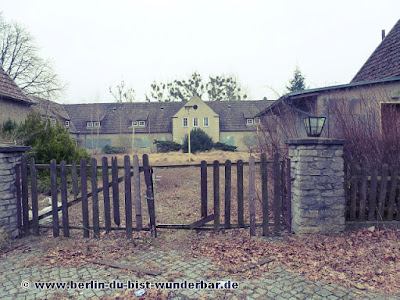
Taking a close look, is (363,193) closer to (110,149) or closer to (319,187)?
(319,187)

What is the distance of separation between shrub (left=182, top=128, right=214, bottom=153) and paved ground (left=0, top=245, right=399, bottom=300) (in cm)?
2380

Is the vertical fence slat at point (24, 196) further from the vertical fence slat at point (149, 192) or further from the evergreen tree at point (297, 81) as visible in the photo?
the evergreen tree at point (297, 81)

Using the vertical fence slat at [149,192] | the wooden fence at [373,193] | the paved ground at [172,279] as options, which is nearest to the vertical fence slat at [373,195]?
the wooden fence at [373,193]

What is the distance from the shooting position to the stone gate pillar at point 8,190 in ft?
15.8

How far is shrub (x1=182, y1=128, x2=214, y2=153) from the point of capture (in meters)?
28.0

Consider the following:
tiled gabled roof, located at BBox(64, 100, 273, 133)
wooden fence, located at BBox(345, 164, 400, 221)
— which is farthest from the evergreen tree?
wooden fence, located at BBox(345, 164, 400, 221)

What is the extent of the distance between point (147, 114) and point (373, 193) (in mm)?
30839

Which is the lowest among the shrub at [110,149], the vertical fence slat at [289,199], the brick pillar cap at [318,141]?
the vertical fence slat at [289,199]

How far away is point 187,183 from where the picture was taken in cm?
1135

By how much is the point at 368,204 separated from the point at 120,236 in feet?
15.9

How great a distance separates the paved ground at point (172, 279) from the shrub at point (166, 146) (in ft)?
83.1

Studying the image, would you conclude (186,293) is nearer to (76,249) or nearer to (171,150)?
(76,249)

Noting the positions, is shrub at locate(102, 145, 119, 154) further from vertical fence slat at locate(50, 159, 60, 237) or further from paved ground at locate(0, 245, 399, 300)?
paved ground at locate(0, 245, 399, 300)

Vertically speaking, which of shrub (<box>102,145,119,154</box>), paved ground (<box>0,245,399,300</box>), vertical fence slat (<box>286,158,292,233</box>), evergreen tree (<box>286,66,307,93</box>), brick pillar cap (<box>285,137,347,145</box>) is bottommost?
paved ground (<box>0,245,399,300</box>)
